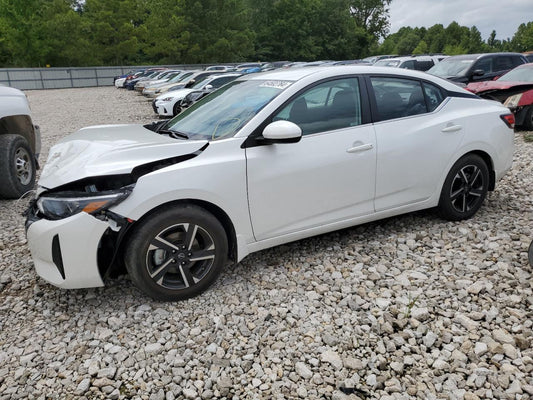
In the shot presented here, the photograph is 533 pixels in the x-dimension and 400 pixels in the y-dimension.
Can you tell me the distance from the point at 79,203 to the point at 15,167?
11.8 feet

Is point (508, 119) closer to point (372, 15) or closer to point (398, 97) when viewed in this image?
point (398, 97)

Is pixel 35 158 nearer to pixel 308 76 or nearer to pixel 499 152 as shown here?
pixel 308 76

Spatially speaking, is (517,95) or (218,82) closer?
(517,95)

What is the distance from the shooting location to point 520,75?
397 inches

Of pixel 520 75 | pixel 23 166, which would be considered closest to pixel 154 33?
pixel 520 75

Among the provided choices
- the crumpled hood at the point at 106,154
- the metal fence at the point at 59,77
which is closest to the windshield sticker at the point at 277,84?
the crumpled hood at the point at 106,154

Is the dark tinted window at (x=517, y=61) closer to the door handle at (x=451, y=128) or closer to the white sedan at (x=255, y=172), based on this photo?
the white sedan at (x=255, y=172)

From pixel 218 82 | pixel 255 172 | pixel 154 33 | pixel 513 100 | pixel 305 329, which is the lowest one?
pixel 305 329

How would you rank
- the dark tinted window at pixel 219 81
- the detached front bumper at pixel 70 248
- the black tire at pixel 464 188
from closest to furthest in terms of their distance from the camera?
the detached front bumper at pixel 70 248 < the black tire at pixel 464 188 < the dark tinted window at pixel 219 81

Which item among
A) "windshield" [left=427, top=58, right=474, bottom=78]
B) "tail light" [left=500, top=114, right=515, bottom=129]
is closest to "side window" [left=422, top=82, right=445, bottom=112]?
"tail light" [left=500, top=114, right=515, bottom=129]

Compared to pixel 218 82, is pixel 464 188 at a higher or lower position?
lower

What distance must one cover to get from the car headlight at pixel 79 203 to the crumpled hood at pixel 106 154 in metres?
0.12

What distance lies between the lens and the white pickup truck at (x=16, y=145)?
18.9 feet

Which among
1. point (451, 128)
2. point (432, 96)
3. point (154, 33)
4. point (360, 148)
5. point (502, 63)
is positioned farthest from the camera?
point (154, 33)
